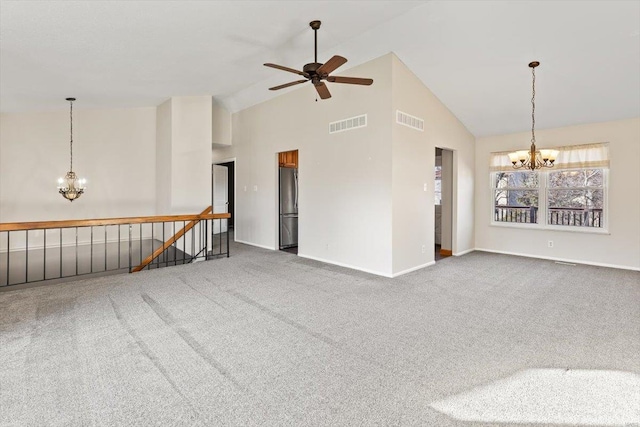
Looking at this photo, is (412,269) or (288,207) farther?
(288,207)

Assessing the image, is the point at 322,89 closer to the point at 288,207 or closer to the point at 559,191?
the point at 288,207

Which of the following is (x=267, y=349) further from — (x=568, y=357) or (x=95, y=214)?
(x=95, y=214)

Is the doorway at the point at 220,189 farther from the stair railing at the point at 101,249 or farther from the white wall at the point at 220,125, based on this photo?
the stair railing at the point at 101,249

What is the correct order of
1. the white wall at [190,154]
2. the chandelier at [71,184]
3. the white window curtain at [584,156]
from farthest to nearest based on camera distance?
the white wall at [190,154]
the chandelier at [71,184]
the white window curtain at [584,156]

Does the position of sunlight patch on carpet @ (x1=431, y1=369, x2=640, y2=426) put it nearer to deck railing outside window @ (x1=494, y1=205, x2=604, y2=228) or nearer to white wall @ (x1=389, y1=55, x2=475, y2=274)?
white wall @ (x1=389, y1=55, x2=475, y2=274)

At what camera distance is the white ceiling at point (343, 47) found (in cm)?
354

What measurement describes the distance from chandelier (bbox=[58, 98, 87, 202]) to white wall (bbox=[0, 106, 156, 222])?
0.08 meters

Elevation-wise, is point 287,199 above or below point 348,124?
below

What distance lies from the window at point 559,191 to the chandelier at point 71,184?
346 inches

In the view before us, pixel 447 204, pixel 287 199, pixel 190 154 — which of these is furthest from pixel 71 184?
pixel 447 204

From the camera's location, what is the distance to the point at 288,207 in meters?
7.32

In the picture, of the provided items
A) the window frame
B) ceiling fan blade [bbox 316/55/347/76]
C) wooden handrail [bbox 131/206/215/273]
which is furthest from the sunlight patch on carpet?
wooden handrail [bbox 131/206/215/273]

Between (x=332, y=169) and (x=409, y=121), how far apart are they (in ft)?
4.99

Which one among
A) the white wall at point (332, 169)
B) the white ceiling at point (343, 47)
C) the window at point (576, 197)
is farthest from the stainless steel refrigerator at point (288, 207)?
the window at point (576, 197)
